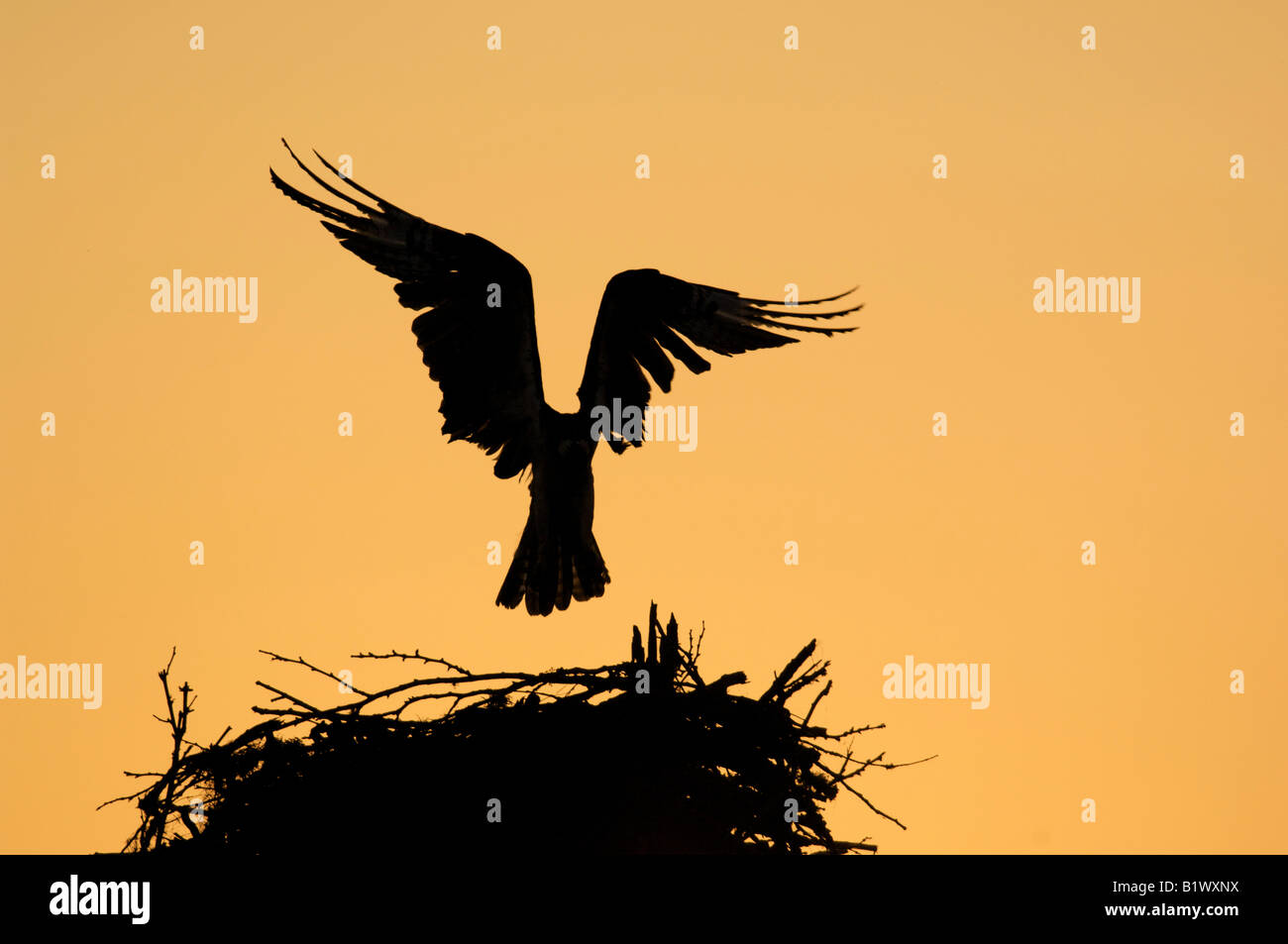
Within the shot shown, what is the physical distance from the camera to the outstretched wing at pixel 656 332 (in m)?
10.0

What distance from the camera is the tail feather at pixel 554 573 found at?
10.2 metres

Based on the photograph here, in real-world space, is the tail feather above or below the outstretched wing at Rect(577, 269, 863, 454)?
below

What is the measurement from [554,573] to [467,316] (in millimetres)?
1766

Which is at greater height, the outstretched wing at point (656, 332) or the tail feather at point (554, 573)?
the outstretched wing at point (656, 332)

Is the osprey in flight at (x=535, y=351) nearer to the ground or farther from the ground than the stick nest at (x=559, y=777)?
farther from the ground

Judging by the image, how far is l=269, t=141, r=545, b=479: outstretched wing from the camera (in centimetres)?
988

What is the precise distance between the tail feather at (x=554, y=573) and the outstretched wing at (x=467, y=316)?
0.51 m

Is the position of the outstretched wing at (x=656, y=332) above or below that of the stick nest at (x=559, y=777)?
above

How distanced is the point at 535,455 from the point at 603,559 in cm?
83

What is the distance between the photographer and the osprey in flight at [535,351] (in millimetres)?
9891
